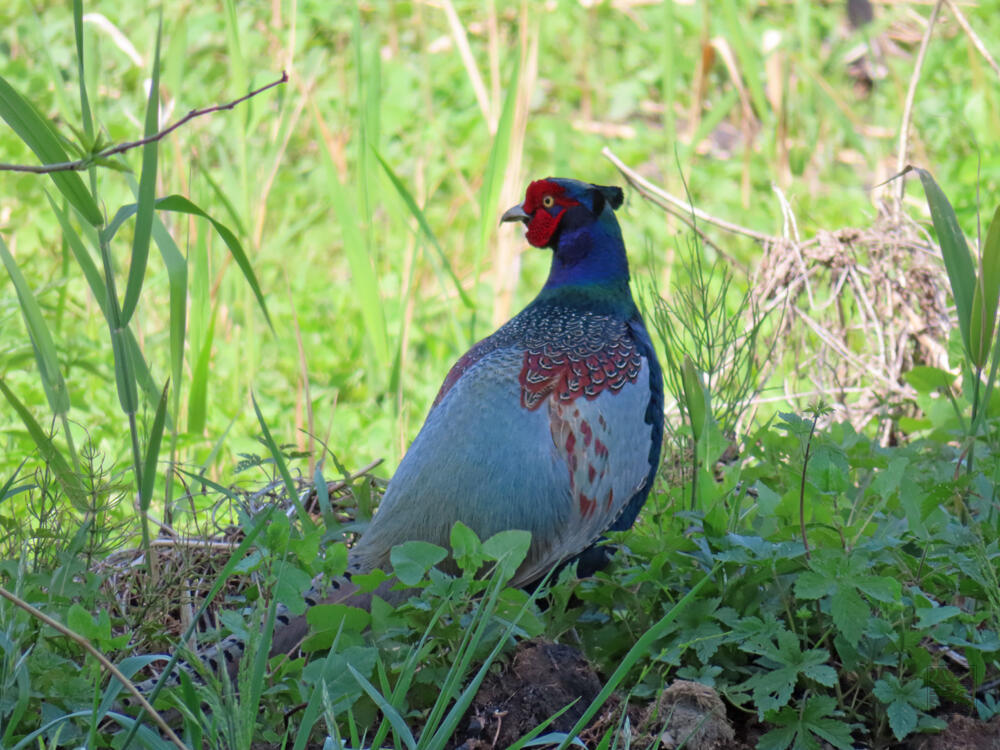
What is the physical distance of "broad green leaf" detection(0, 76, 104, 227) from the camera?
2.00 metres

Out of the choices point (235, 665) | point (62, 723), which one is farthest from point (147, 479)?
point (62, 723)

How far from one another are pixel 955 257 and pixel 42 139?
1668 millimetres

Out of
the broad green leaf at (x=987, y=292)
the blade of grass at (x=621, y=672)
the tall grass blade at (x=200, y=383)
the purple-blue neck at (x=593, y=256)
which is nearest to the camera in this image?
the blade of grass at (x=621, y=672)

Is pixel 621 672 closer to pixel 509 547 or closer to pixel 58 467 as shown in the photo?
pixel 509 547

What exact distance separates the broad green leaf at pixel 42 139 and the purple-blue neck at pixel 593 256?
3.41 ft

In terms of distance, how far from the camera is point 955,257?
2318 millimetres

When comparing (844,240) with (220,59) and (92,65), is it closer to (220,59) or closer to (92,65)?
(92,65)

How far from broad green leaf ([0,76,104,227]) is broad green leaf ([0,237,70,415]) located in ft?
1.05

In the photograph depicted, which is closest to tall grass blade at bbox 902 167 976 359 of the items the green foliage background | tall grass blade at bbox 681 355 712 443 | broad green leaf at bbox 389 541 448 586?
tall grass blade at bbox 681 355 712 443

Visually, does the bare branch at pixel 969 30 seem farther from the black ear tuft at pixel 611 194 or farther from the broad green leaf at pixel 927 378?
the black ear tuft at pixel 611 194

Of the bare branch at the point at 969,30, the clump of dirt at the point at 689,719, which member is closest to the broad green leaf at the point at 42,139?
the clump of dirt at the point at 689,719

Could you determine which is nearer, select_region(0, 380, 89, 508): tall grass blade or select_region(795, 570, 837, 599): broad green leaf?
select_region(795, 570, 837, 599): broad green leaf

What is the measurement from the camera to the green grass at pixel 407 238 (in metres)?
2.08

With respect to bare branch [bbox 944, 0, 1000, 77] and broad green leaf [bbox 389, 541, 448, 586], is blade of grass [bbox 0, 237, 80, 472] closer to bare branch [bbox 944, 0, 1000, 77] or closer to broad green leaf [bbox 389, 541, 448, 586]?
broad green leaf [bbox 389, 541, 448, 586]
